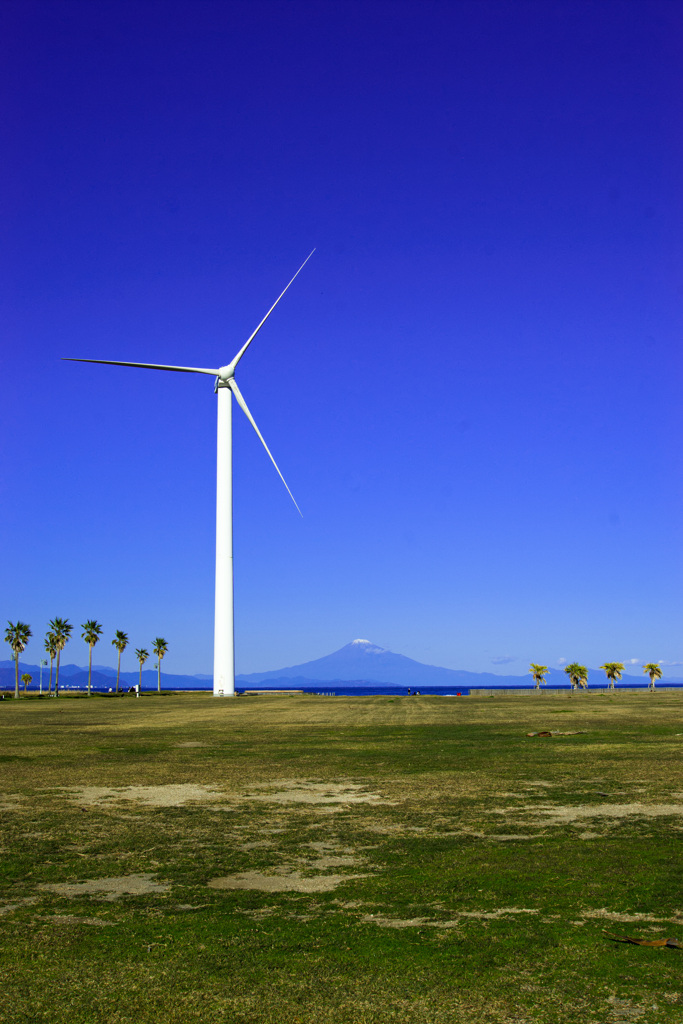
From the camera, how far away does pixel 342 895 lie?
33.2 ft

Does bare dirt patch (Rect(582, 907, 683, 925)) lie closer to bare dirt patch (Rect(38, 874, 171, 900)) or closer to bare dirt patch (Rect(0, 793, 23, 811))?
bare dirt patch (Rect(38, 874, 171, 900))

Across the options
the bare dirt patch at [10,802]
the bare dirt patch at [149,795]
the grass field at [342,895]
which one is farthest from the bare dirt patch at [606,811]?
the bare dirt patch at [10,802]

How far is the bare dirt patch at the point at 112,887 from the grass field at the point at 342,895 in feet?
0.16

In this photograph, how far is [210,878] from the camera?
1112cm

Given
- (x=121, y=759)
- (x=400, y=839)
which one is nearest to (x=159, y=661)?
(x=121, y=759)

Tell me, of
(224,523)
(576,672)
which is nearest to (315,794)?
(224,523)

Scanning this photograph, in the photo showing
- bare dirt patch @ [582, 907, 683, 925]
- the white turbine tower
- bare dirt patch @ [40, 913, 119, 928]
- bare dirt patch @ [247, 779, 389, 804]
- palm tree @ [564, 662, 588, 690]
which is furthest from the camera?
palm tree @ [564, 662, 588, 690]

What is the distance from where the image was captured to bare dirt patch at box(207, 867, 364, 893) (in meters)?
10.5

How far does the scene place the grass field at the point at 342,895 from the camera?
698 centimetres

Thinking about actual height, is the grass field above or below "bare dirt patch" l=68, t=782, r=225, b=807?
above

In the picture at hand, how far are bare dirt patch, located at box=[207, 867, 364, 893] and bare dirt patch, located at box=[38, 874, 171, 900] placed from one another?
0.77m

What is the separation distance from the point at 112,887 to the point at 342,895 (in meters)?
3.09

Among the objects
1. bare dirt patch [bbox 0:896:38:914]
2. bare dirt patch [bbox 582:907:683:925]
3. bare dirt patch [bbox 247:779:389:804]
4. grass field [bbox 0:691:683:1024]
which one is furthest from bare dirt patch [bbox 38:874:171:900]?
bare dirt patch [bbox 247:779:389:804]

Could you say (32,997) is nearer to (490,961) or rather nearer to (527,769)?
(490,961)
